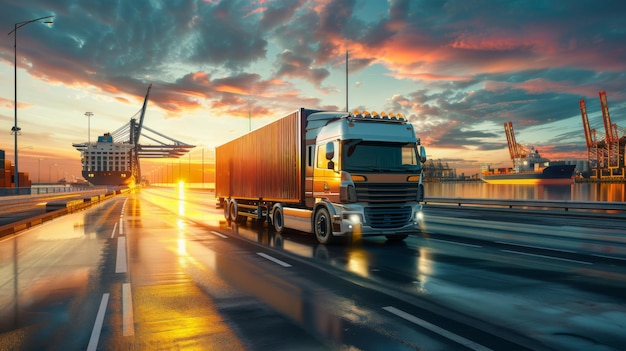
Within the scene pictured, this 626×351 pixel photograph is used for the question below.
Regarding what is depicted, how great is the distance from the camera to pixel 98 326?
5539mm

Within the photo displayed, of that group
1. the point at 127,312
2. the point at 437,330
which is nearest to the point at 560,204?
the point at 437,330

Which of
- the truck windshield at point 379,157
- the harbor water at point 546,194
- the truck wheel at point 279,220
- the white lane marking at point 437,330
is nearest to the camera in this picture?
the white lane marking at point 437,330

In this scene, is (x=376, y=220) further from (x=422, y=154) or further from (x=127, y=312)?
(x=127, y=312)

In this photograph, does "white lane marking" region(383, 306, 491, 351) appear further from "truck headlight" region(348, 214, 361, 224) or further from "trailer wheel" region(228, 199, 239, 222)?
"trailer wheel" region(228, 199, 239, 222)

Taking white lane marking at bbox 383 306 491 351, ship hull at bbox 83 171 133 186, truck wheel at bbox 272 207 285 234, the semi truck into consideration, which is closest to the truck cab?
the semi truck

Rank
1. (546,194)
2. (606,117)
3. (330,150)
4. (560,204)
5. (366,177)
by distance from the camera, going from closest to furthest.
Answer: (330,150)
(366,177)
(560,204)
(546,194)
(606,117)

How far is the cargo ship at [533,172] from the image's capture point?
152 metres

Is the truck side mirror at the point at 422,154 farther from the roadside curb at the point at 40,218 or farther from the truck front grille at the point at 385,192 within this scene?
the roadside curb at the point at 40,218

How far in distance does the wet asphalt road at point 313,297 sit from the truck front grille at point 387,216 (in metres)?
0.68

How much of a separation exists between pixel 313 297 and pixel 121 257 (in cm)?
628

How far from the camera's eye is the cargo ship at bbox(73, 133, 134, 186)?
493 ft

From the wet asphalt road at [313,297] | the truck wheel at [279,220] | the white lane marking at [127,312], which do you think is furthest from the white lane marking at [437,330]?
the truck wheel at [279,220]

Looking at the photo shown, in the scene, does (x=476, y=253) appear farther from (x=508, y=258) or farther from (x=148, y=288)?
(x=148, y=288)

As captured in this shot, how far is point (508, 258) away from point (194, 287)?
7.19m
